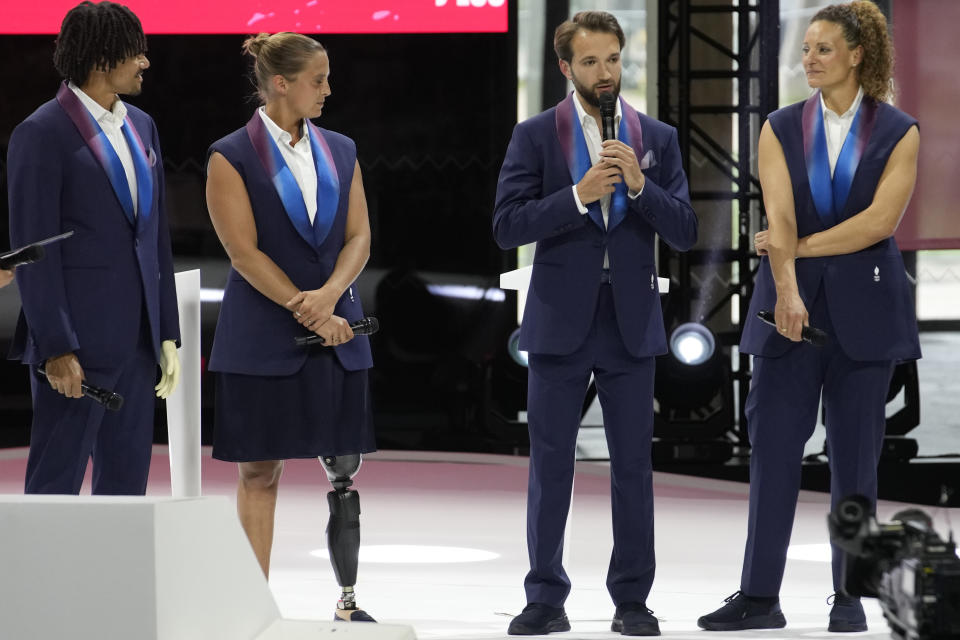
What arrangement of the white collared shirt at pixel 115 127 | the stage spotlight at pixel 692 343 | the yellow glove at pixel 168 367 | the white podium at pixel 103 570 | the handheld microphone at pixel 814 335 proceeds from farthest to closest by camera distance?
1. the stage spotlight at pixel 692 343
2. the handheld microphone at pixel 814 335
3. the yellow glove at pixel 168 367
4. the white collared shirt at pixel 115 127
5. the white podium at pixel 103 570

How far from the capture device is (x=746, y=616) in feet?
11.0

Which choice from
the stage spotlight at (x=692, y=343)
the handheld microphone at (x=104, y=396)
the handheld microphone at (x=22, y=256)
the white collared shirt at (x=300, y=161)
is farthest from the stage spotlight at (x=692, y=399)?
the handheld microphone at (x=22, y=256)

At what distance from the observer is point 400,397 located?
7.45 meters

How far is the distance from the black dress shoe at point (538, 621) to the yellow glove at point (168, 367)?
987 mm

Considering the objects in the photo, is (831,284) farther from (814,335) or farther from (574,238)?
(574,238)

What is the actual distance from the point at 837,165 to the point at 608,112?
0.60 metres

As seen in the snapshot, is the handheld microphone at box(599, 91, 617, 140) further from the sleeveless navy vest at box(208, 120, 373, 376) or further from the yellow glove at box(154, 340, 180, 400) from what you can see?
the yellow glove at box(154, 340, 180, 400)

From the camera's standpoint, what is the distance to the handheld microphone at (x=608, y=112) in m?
3.21

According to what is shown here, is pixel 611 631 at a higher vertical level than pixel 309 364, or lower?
lower

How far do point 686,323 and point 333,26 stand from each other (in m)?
2.29

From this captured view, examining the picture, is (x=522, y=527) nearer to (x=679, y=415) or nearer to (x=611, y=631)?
(x=679, y=415)

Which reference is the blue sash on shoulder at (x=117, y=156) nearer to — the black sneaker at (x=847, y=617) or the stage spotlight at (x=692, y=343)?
the black sneaker at (x=847, y=617)

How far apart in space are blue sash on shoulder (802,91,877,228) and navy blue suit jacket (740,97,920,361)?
0.5 inches

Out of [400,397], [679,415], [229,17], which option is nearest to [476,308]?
[400,397]
